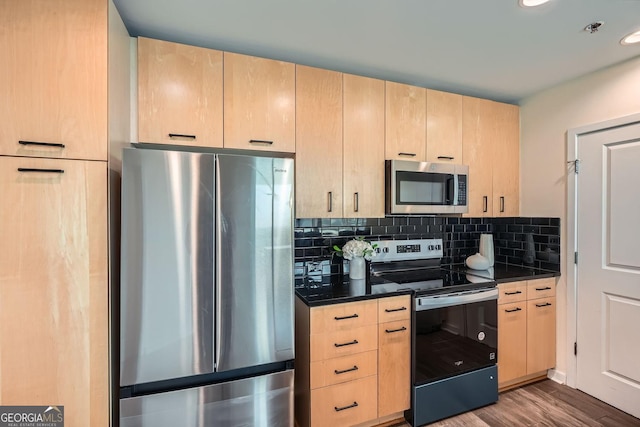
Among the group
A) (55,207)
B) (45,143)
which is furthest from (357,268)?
(45,143)

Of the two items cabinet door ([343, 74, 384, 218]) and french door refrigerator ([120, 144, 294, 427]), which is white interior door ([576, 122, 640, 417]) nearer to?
cabinet door ([343, 74, 384, 218])

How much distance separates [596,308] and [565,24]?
2.01 m

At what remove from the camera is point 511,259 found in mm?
2914

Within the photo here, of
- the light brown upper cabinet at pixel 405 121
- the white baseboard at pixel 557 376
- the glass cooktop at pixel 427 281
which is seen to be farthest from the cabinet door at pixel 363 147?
the white baseboard at pixel 557 376

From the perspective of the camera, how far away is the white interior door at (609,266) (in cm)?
207

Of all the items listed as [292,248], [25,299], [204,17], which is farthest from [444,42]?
[25,299]

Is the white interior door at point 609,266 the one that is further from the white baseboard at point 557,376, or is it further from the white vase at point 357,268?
the white vase at point 357,268

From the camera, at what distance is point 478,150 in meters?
2.62

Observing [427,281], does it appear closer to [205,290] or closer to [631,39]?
[205,290]

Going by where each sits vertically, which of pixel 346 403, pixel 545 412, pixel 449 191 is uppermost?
pixel 449 191

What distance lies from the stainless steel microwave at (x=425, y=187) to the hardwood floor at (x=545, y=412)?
57.6 inches

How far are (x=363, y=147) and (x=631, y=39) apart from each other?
170 centimetres

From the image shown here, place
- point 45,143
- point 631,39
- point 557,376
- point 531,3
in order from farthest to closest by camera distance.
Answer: point 557,376 → point 631,39 → point 531,3 → point 45,143

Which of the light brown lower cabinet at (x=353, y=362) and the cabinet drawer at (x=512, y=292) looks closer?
the light brown lower cabinet at (x=353, y=362)
